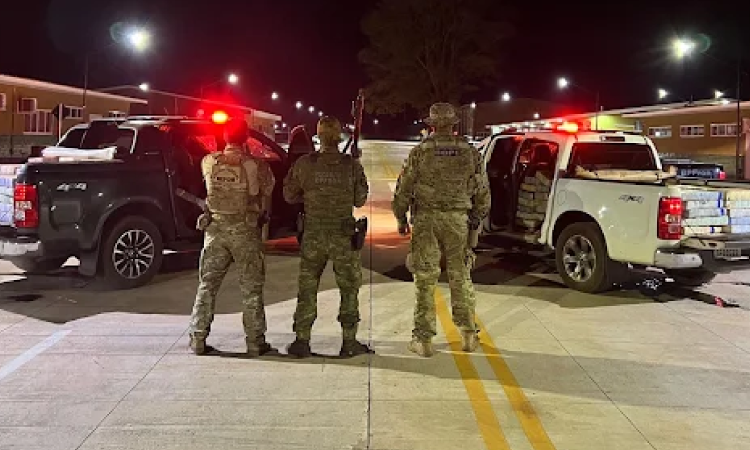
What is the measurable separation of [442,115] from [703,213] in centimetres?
338

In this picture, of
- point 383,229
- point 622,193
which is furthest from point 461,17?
point 622,193

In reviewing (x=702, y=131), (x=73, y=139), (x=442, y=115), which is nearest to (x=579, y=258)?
(x=442, y=115)

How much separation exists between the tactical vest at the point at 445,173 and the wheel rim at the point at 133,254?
13.0ft

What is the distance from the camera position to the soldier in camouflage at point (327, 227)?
624cm

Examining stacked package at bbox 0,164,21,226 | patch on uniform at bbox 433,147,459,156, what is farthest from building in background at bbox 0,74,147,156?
patch on uniform at bbox 433,147,459,156

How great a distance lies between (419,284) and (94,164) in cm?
420

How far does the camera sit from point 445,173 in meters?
6.33

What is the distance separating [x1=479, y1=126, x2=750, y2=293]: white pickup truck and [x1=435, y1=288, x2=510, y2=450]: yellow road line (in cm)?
224

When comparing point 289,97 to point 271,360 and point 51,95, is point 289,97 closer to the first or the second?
point 51,95

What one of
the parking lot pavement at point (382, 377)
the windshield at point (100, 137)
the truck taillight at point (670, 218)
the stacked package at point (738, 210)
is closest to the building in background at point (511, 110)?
the windshield at point (100, 137)

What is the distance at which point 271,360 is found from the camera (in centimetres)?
622

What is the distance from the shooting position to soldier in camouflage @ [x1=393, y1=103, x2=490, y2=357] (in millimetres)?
6348

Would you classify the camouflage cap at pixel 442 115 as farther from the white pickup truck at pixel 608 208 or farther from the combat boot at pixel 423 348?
the white pickup truck at pixel 608 208

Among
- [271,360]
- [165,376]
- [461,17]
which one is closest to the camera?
[165,376]
